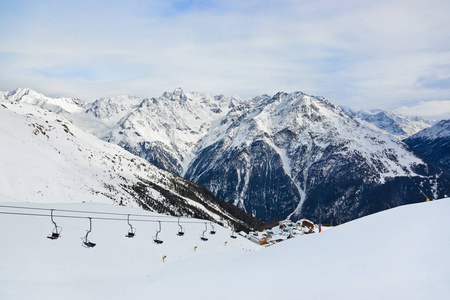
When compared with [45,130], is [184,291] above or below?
below

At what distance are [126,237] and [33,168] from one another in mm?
88353

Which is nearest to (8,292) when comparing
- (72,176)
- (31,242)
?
(31,242)

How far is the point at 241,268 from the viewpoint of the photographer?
1076 inches

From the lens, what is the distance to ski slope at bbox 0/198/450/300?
16.7 metres

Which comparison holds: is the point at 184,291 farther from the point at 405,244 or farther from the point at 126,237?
the point at 405,244

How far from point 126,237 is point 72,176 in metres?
111

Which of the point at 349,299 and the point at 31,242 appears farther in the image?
the point at 31,242

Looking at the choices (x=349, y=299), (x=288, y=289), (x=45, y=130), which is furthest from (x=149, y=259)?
(x=45, y=130)

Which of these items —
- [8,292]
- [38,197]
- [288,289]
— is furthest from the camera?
[38,197]

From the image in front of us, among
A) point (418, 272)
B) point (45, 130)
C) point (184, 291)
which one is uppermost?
point (45, 130)

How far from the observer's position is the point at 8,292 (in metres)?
20.3

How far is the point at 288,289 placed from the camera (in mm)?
18812

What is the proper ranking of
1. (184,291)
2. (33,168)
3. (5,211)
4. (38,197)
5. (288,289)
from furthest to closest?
(33,168) < (38,197) < (5,211) < (184,291) < (288,289)

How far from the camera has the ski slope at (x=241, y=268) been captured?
54.6 ft
